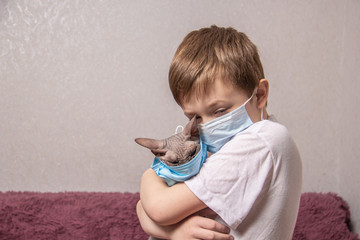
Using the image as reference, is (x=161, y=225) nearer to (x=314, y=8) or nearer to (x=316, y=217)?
(x=316, y=217)

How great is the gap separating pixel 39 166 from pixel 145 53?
858mm

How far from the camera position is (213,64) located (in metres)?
1.05

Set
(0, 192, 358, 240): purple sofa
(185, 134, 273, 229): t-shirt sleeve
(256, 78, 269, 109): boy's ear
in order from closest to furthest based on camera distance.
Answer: (185, 134, 273, 229): t-shirt sleeve → (256, 78, 269, 109): boy's ear → (0, 192, 358, 240): purple sofa

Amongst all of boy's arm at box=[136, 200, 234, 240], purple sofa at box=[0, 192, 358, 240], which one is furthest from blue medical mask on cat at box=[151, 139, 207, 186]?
purple sofa at box=[0, 192, 358, 240]

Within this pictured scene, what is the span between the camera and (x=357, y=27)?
190 cm

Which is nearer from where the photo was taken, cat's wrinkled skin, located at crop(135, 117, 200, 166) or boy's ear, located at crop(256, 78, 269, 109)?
cat's wrinkled skin, located at crop(135, 117, 200, 166)

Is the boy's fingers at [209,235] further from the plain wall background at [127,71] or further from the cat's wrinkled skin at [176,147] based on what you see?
the plain wall background at [127,71]

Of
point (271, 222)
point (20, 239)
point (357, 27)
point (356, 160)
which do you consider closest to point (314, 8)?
point (357, 27)

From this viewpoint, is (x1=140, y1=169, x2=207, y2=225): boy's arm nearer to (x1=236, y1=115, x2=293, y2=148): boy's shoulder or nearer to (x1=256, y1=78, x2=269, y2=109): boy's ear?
(x1=236, y1=115, x2=293, y2=148): boy's shoulder

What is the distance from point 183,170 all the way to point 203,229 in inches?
6.7

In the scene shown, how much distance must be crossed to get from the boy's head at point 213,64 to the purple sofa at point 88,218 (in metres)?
0.94

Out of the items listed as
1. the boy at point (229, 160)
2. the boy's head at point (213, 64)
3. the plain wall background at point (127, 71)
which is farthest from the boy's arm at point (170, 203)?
the plain wall background at point (127, 71)

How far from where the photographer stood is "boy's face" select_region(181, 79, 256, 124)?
103cm

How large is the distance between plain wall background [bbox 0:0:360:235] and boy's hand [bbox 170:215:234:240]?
1061 mm
